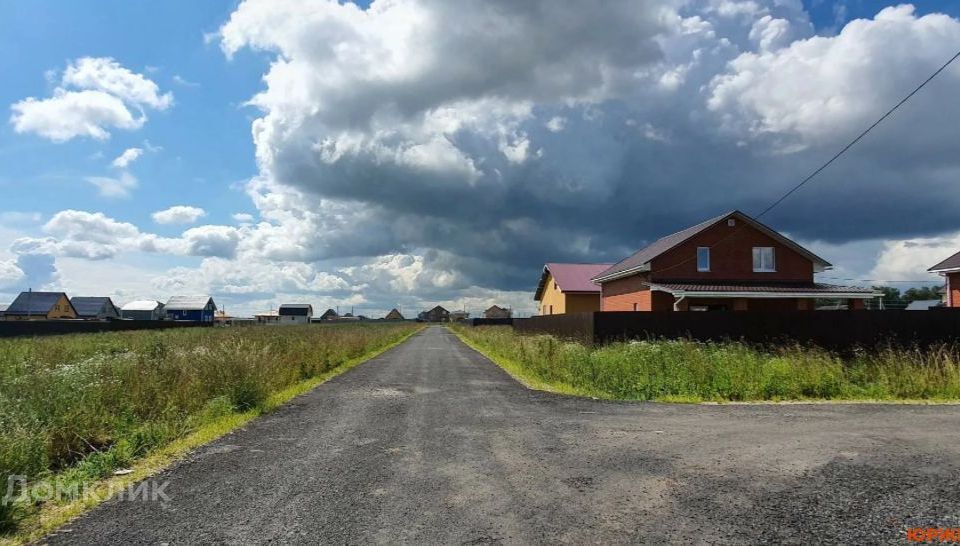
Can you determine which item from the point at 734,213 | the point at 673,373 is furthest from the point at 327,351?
the point at 734,213

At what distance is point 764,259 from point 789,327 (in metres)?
12.9

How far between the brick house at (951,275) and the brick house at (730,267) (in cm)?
377

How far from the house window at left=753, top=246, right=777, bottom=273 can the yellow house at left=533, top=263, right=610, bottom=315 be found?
40.8 feet

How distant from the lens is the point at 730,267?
31141 millimetres

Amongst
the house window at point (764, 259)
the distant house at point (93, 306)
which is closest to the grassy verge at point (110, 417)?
the house window at point (764, 259)

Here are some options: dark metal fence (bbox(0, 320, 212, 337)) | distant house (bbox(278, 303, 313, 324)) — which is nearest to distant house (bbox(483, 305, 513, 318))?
distant house (bbox(278, 303, 313, 324))

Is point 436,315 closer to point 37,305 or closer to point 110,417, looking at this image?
point 37,305

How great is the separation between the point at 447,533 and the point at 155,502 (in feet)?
9.23

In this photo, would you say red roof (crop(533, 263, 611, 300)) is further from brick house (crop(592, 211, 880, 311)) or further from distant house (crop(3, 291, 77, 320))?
distant house (crop(3, 291, 77, 320))

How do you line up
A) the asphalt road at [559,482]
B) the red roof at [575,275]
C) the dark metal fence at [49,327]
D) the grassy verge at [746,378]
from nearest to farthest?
1. the asphalt road at [559,482]
2. the grassy verge at [746,378]
3. the dark metal fence at [49,327]
4. the red roof at [575,275]

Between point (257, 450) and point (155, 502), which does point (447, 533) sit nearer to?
point (155, 502)

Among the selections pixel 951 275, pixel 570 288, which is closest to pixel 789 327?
pixel 951 275

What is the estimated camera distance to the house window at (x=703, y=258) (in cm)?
3102

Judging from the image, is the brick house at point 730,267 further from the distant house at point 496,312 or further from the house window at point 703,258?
the distant house at point 496,312
